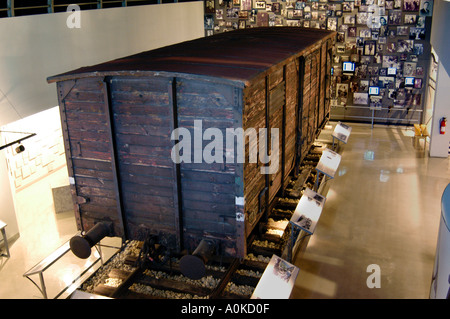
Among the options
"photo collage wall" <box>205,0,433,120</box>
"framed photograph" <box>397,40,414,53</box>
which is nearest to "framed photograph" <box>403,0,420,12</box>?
"photo collage wall" <box>205,0,433,120</box>

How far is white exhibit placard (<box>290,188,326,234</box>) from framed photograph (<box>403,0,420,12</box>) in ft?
33.7

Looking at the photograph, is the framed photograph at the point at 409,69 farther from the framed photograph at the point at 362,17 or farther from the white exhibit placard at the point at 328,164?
the white exhibit placard at the point at 328,164

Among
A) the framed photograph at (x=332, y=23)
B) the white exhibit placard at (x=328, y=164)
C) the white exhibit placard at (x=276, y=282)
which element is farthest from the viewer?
the framed photograph at (x=332, y=23)

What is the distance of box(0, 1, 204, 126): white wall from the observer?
8.34 meters

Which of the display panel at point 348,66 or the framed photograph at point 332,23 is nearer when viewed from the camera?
the display panel at point 348,66

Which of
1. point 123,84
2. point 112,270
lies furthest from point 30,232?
point 123,84

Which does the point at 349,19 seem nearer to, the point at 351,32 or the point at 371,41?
the point at 351,32

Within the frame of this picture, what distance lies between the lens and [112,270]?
22.8 ft

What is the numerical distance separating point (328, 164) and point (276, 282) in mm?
4095

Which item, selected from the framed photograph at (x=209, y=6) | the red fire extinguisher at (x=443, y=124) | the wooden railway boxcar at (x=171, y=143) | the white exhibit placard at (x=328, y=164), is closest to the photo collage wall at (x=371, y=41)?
the framed photograph at (x=209, y=6)

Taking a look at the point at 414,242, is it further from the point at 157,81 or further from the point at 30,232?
the point at 30,232

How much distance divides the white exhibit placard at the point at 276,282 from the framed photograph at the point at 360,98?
11800mm

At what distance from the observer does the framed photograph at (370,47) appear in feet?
51.0

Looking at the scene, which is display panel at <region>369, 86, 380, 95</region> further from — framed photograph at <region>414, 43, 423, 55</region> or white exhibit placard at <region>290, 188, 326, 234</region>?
white exhibit placard at <region>290, 188, 326, 234</region>
